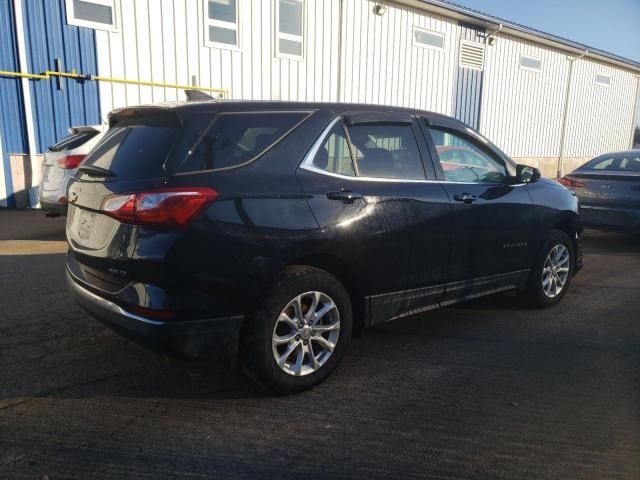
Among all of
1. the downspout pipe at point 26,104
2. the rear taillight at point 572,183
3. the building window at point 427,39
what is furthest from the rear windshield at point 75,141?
the building window at point 427,39

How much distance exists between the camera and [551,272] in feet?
16.6

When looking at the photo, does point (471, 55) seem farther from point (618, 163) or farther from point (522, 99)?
point (618, 163)

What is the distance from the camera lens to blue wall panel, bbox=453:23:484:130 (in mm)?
16375

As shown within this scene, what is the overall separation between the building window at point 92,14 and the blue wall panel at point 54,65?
10 cm

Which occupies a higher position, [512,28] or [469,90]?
[512,28]

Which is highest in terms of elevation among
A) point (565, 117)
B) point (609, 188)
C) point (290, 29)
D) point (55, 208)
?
point (290, 29)

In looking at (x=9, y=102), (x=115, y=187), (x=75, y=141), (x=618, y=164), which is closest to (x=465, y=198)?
(x=115, y=187)

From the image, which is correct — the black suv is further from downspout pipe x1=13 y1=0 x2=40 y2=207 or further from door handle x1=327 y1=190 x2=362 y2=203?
downspout pipe x1=13 y1=0 x2=40 y2=207

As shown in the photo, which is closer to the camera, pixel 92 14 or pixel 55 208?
pixel 55 208

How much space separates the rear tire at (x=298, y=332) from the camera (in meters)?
3.04

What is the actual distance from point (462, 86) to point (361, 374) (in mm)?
14770

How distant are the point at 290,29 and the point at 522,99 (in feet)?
33.6

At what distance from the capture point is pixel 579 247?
215 inches

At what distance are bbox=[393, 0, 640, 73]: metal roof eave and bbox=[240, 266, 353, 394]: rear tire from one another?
1272cm
